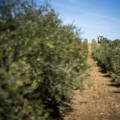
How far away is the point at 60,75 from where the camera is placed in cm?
523

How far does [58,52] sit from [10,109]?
271 cm

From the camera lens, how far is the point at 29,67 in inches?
164

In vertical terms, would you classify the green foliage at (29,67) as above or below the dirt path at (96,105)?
above

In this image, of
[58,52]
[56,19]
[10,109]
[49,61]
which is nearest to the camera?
[10,109]

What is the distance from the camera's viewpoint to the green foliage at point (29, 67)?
2.81 meters

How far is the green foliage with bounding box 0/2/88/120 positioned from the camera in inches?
111

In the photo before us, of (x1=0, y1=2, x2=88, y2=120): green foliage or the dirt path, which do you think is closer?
(x1=0, y1=2, x2=88, y2=120): green foliage

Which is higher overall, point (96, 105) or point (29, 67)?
point (29, 67)

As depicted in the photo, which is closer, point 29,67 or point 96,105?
point 29,67

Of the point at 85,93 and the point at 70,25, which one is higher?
the point at 70,25

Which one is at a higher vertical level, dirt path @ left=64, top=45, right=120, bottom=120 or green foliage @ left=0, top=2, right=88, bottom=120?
green foliage @ left=0, top=2, right=88, bottom=120

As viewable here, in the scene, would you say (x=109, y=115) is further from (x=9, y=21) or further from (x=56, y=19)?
(x=9, y=21)

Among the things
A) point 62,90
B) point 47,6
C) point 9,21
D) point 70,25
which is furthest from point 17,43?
point 70,25

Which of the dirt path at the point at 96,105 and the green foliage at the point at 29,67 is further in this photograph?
the dirt path at the point at 96,105
